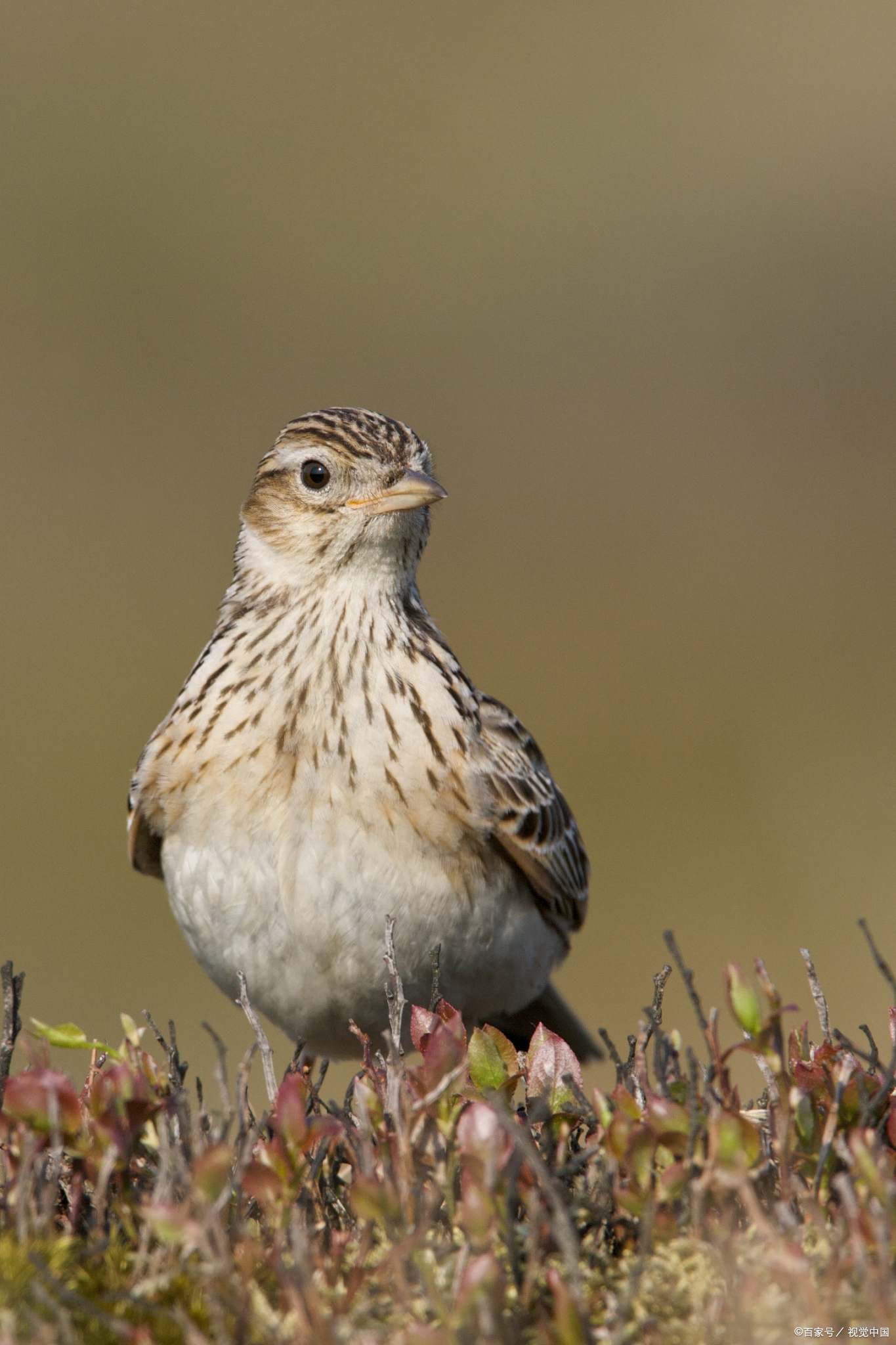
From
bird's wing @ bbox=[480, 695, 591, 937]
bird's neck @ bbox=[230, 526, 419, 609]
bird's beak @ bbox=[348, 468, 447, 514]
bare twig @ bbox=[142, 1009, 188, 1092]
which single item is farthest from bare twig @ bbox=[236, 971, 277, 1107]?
bird's beak @ bbox=[348, 468, 447, 514]

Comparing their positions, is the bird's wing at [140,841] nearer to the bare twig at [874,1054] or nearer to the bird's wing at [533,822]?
the bird's wing at [533,822]

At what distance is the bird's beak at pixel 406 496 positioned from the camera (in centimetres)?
532

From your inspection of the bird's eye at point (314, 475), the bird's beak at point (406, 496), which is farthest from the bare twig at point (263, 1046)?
the bird's eye at point (314, 475)

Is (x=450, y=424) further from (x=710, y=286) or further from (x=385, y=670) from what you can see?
(x=385, y=670)

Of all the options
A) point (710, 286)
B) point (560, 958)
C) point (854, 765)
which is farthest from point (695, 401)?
point (560, 958)

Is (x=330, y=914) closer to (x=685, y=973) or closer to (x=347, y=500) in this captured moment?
(x=347, y=500)

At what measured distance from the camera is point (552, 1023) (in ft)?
20.8

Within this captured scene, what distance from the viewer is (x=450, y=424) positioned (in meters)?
23.8

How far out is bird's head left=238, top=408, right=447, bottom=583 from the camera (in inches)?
215

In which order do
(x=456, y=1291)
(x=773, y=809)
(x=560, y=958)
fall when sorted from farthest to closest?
(x=773, y=809), (x=560, y=958), (x=456, y=1291)

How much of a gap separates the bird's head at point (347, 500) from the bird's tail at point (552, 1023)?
2.08 metres

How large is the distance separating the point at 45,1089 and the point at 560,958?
3.58 metres

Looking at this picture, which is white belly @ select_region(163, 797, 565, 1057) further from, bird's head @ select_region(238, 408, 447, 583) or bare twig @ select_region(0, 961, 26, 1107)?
bare twig @ select_region(0, 961, 26, 1107)

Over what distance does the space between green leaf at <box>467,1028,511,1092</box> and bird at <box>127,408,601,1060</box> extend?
139 centimetres
